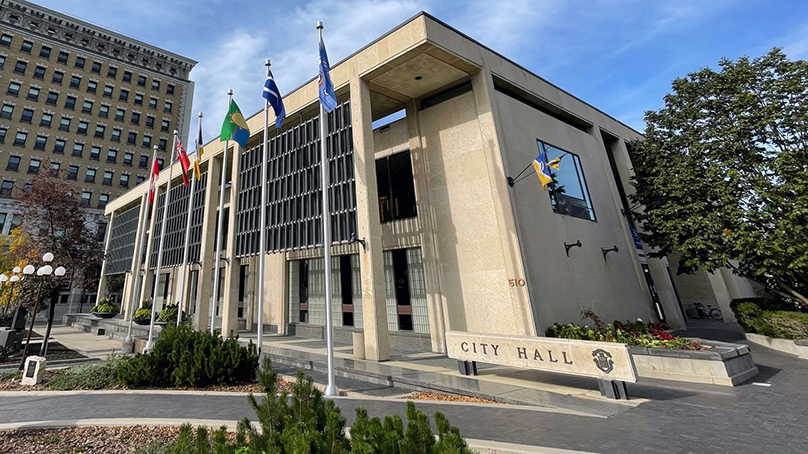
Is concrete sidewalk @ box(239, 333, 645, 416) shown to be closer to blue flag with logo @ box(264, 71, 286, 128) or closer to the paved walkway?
the paved walkway

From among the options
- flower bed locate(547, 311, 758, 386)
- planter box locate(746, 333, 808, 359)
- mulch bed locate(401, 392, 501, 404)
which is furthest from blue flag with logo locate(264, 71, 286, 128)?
planter box locate(746, 333, 808, 359)

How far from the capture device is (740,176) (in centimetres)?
1387

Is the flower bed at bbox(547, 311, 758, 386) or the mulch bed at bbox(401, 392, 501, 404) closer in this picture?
the mulch bed at bbox(401, 392, 501, 404)

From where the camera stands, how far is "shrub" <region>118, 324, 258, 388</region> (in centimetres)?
939

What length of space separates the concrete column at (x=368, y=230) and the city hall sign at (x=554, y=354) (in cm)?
362

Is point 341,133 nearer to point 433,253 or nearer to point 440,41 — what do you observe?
point 440,41

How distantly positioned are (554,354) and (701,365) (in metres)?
4.59

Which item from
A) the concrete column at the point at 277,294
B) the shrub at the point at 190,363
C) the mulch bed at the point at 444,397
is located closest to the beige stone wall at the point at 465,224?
the mulch bed at the point at 444,397

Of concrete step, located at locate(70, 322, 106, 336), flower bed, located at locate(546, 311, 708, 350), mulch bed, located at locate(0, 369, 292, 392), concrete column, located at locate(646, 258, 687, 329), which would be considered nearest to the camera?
mulch bed, located at locate(0, 369, 292, 392)

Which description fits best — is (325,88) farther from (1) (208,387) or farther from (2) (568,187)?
(2) (568,187)

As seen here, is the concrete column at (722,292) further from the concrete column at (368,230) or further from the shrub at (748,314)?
the concrete column at (368,230)

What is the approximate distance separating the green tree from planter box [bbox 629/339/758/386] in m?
5.82

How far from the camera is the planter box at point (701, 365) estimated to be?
8.81 metres

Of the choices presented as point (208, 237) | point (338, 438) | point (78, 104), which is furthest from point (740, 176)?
point (78, 104)
